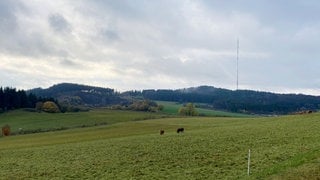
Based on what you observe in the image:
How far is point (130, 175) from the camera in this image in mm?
33188

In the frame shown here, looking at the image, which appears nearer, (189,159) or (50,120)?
(189,159)

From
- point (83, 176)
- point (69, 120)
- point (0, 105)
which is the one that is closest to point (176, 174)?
point (83, 176)

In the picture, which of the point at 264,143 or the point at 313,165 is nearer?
the point at 313,165

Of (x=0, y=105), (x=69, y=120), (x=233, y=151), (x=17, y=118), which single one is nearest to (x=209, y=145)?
(x=233, y=151)

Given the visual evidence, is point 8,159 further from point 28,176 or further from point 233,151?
point 233,151

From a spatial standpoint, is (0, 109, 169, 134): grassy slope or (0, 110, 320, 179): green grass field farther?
(0, 109, 169, 134): grassy slope

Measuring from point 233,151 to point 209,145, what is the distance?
5.12 meters

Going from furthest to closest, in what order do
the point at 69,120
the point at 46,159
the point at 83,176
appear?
the point at 69,120 < the point at 46,159 < the point at 83,176

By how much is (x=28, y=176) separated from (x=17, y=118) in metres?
107

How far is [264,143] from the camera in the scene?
40188 millimetres

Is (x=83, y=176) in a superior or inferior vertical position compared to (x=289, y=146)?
inferior

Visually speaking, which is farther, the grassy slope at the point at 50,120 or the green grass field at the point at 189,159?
the grassy slope at the point at 50,120

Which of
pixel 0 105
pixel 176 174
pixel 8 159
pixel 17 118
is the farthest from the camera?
pixel 0 105

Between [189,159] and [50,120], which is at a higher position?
[50,120]
